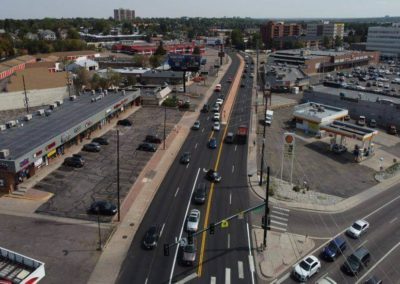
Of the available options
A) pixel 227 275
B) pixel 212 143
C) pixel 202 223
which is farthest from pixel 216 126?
pixel 227 275

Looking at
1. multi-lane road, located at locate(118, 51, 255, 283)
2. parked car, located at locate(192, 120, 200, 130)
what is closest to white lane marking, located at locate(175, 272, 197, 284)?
multi-lane road, located at locate(118, 51, 255, 283)

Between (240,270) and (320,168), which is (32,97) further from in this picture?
(240,270)

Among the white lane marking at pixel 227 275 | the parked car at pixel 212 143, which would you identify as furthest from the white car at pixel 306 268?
the parked car at pixel 212 143

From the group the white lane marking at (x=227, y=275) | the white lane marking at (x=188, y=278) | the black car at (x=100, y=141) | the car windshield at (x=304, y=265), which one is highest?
the black car at (x=100, y=141)

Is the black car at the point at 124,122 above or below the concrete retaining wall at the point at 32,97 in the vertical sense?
below

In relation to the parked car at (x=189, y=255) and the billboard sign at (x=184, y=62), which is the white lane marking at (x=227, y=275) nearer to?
the parked car at (x=189, y=255)

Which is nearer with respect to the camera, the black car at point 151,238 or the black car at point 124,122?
the black car at point 151,238

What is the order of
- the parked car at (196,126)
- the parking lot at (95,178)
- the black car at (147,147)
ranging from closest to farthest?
the parking lot at (95,178) → the black car at (147,147) → the parked car at (196,126)
